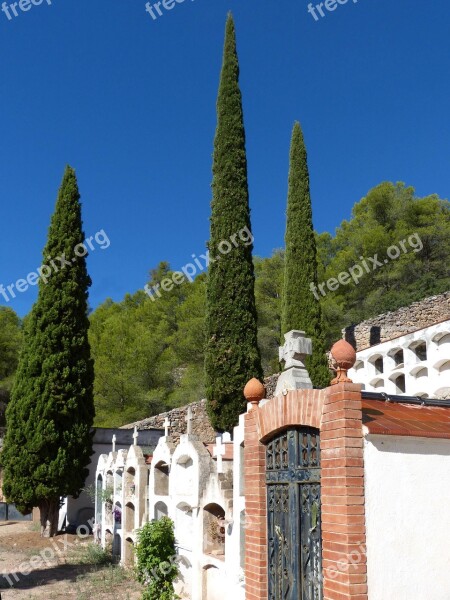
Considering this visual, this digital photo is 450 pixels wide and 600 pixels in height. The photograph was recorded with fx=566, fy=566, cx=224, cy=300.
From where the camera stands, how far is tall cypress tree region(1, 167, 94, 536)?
1427cm

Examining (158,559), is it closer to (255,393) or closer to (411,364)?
(255,393)

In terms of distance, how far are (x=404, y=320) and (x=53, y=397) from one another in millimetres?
12252

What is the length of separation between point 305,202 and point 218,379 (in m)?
7.58

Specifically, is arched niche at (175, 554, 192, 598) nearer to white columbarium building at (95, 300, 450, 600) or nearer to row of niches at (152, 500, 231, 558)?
row of niches at (152, 500, 231, 558)

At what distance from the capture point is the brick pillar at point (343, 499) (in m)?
4.00

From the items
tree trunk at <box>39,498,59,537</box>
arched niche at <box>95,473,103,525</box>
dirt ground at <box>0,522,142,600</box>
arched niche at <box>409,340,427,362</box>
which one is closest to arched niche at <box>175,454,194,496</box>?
dirt ground at <box>0,522,142,600</box>

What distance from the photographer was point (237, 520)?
21.2ft

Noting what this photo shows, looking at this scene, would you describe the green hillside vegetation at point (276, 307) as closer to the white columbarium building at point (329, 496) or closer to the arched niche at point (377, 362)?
the arched niche at point (377, 362)

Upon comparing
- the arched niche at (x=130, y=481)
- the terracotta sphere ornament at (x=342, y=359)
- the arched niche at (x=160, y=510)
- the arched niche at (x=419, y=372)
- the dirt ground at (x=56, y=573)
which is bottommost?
the dirt ground at (x=56, y=573)

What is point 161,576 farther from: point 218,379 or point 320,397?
point 218,379

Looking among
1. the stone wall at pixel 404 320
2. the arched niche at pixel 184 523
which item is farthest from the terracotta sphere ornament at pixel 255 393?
the stone wall at pixel 404 320

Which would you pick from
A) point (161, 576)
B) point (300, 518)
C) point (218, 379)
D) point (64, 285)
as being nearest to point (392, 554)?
point (300, 518)

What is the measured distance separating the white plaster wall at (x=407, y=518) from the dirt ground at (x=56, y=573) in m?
6.06

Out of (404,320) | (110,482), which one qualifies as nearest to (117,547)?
(110,482)
